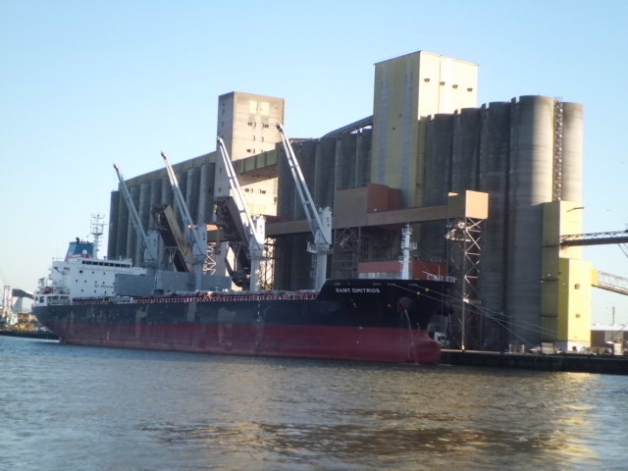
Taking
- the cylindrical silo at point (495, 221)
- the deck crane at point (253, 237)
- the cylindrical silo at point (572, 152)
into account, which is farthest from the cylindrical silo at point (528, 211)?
the deck crane at point (253, 237)

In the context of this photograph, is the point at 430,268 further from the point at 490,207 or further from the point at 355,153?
the point at 355,153

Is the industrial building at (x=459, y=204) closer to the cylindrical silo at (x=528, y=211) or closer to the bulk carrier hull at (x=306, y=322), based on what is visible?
the cylindrical silo at (x=528, y=211)

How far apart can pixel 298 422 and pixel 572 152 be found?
125 ft

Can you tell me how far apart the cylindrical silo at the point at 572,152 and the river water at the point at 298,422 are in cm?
2101

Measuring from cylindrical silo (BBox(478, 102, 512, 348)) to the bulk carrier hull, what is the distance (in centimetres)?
734

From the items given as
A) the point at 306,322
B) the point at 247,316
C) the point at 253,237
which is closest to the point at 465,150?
the point at 253,237

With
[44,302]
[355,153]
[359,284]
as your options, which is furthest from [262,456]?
[44,302]

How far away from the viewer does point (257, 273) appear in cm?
5756

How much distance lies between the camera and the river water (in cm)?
1550

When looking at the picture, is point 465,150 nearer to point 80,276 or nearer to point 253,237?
point 253,237

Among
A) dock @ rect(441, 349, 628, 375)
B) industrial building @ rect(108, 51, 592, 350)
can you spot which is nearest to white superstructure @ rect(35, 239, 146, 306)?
industrial building @ rect(108, 51, 592, 350)

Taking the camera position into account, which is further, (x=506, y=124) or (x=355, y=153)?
(x=355, y=153)

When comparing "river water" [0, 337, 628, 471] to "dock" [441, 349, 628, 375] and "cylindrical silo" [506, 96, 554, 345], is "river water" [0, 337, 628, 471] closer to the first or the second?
"dock" [441, 349, 628, 375]

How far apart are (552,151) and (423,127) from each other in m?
9.17
